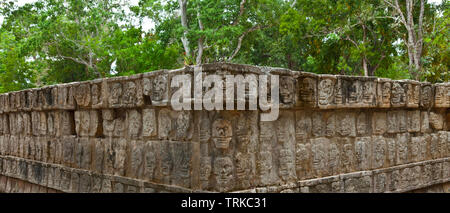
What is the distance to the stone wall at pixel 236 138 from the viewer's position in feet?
13.4

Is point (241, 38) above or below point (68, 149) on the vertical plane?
above

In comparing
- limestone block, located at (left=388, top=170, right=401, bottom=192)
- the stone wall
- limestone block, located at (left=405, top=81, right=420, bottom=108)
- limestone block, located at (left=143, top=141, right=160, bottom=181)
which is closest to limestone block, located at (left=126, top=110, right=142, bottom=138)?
the stone wall

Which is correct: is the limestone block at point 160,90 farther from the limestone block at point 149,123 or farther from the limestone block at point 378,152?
the limestone block at point 378,152

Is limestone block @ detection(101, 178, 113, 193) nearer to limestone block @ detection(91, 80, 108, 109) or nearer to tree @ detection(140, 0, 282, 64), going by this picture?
limestone block @ detection(91, 80, 108, 109)

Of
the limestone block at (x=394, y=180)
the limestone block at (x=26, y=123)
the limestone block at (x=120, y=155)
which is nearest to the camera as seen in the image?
the limestone block at (x=120, y=155)

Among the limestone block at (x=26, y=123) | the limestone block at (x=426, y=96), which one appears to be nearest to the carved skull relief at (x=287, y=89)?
the limestone block at (x=426, y=96)

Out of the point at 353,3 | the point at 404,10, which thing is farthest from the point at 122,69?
the point at 404,10

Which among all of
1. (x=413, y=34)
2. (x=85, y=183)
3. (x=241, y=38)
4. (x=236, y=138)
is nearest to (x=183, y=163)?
(x=236, y=138)

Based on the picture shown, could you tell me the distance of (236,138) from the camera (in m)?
4.04

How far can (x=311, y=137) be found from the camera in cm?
494

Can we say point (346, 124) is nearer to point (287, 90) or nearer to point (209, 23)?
point (287, 90)

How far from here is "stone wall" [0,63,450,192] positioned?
13.4ft

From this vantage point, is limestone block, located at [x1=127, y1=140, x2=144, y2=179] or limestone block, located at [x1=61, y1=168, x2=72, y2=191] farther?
limestone block, located at [x1=61, y1=168, x2=72, y2=191]

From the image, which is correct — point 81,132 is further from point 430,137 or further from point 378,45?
point 378,45
